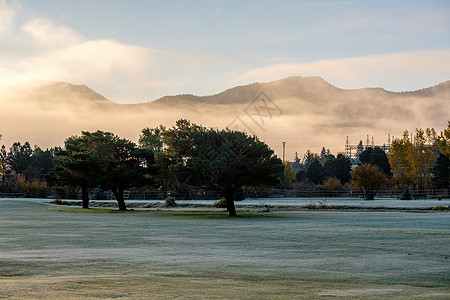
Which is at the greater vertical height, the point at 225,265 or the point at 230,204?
the point at 230,204

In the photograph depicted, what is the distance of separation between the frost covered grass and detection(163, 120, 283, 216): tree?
16741 millimetres

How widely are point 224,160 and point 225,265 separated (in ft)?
83.9

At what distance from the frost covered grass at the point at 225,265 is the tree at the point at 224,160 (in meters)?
16.7

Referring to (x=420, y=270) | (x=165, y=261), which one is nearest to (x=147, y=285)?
(x=165, y=261)

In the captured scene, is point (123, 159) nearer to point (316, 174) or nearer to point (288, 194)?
point (288, 194)

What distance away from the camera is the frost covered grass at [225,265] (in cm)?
951

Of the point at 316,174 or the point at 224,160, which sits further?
the point at 316,174

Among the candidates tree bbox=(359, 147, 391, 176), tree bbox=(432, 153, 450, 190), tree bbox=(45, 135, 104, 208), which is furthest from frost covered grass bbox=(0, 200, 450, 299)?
tree bbox=(359, 147, 391, 176)

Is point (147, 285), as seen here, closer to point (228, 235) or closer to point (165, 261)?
point (165, 261)

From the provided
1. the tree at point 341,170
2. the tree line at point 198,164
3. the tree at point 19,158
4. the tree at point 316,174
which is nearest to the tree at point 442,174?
the tree line at point 198,164

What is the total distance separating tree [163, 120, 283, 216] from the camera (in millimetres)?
39219

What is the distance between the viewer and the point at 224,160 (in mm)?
38938

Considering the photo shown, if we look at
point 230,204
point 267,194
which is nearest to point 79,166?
point 230,204

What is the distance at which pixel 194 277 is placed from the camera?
11469 mm
